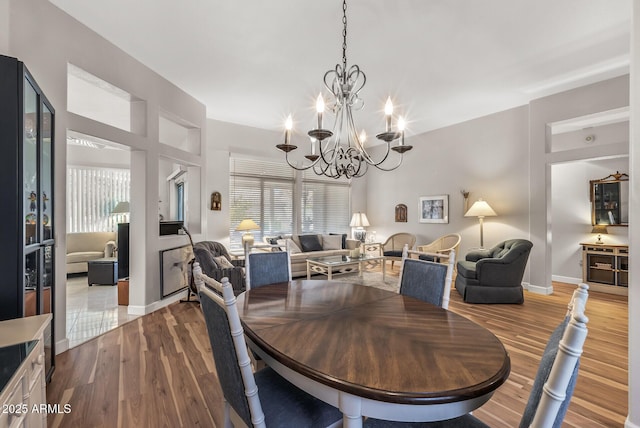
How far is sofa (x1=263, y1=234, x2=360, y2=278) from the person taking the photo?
18.0 ft

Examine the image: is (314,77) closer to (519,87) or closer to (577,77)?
(519,87)

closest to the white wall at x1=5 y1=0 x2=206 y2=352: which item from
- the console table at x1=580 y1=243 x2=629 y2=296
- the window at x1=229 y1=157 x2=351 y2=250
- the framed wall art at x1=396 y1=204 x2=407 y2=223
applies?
the window at x1=229 y1=157 x2=351 y2=250

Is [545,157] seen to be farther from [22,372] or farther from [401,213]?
[22,372]

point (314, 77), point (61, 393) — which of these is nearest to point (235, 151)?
point (314, 77)

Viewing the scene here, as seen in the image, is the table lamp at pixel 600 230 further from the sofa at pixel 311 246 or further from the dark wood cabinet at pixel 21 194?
the dark wood cabinet at pixel 21 194

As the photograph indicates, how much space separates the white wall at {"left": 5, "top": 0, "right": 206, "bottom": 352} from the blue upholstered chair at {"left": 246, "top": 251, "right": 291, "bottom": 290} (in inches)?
73.6

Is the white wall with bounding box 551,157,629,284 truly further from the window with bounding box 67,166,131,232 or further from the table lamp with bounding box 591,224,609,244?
the window with bounding box 67,166,131,232

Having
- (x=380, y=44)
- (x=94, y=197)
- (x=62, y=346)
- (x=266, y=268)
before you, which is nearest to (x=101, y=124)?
(x=62, y=346)

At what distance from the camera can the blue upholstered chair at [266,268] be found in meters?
2.47

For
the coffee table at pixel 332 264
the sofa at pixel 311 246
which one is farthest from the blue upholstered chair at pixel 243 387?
the sofa at pixel 311 246

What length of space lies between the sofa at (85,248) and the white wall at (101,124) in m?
2.97

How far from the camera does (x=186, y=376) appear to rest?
231cm

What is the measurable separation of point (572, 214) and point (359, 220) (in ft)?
13.8

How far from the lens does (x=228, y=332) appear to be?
3.64 feet
